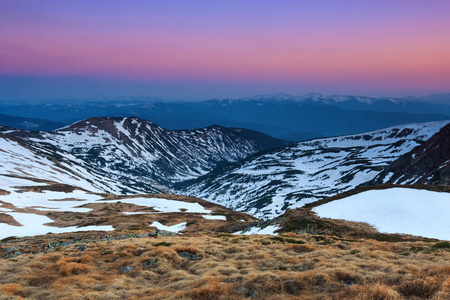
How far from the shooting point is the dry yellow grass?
9.76m

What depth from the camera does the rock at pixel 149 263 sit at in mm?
15075

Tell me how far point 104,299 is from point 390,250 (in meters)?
17.5

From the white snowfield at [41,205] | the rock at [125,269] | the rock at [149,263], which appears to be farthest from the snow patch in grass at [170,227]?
the rock at [125,269]

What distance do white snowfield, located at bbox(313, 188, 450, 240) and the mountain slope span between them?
65.8 metres

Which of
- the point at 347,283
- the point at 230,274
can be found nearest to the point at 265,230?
the point at 230,274

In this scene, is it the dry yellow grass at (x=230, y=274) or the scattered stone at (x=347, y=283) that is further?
the scattered stone at (x=347, y=283)

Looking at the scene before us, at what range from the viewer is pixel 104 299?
10.7 metres

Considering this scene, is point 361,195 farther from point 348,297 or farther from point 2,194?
point 2,194

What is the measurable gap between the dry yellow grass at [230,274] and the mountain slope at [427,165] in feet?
308

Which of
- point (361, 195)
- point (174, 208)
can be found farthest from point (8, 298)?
point (174, 208)

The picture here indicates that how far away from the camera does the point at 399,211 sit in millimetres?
32125

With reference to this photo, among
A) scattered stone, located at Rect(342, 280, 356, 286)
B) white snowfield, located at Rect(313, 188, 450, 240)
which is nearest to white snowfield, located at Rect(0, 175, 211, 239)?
white snowfield, located at Rect(313, 188, 450, 240)

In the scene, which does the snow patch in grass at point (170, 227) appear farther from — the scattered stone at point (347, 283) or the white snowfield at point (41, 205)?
the scattered stone at point (347, 283)

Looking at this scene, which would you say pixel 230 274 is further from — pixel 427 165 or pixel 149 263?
pixel 427 165
